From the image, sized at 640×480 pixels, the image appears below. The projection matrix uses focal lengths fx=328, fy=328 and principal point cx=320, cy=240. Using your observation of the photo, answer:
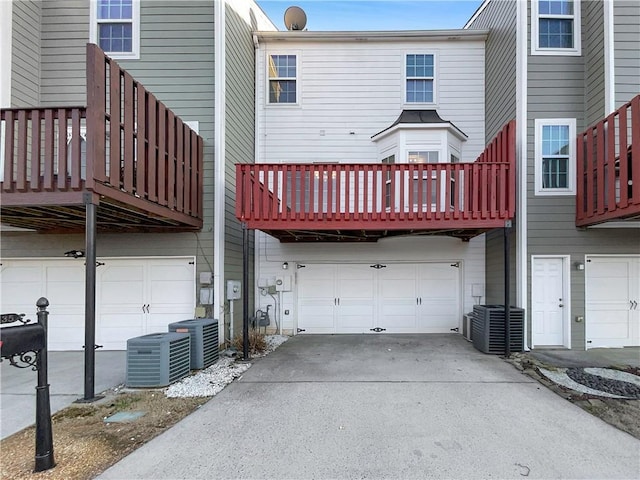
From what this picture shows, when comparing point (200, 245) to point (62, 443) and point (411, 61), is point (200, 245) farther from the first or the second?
point (411, 61)

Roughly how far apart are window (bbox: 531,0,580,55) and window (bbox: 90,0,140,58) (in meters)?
8.22

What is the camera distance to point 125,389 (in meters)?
4.56

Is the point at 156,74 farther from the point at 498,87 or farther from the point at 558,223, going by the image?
the point at 558,223

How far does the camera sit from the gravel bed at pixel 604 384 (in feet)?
14.1

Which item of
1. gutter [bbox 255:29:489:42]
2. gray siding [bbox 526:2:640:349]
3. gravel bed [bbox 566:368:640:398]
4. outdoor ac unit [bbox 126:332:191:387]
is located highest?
gutter [bbox 255:29:489:42]

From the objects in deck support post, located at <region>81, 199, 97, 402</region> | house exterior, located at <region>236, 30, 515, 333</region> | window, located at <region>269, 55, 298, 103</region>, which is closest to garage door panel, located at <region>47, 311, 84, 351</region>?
deck support post, located at <region>81, 199, 97, 402</region>

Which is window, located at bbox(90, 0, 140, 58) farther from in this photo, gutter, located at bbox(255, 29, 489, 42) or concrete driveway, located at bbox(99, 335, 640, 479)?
concrete driveway, located at bbox(99, 335, 640, 479)

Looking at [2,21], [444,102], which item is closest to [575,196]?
[444,102]

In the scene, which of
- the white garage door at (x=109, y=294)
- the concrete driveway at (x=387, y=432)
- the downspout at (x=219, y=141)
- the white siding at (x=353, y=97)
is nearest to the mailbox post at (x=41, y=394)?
the concrete driveway at (x=387, y=432)

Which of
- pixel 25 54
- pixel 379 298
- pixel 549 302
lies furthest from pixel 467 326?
pixel 25 54

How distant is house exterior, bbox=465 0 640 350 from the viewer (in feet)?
21.1

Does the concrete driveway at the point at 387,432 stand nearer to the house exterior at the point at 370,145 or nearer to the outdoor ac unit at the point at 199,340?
the outdoor ac unit at the point at 199,340

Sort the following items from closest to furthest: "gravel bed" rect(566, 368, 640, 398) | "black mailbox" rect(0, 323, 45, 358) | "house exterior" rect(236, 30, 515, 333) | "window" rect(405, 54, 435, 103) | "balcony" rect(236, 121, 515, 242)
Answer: "black mailbox" rect(0, 323, 45, 358) → "gravel bed" rect(566, 368, 640, 398) → "balcony" rect(236, 121, 515, 242) → "house exterior" rect(236, 30, 515, 333) → "window" rect(405, 54, 435, 103)

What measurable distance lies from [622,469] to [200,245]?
6.53 metres
